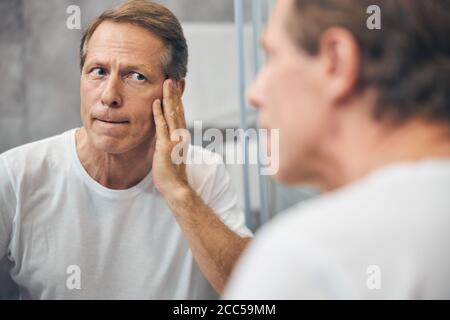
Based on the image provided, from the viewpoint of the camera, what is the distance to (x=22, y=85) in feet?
3.91

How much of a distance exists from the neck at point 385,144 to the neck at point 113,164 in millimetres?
576

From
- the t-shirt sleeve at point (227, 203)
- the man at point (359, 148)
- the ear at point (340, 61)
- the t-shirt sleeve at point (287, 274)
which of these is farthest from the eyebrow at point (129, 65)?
the t-shirt sleeve at point (287, 274)

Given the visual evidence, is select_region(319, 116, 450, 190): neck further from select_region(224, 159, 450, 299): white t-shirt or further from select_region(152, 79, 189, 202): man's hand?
select_region(152, 79, 189, 202): man's hand

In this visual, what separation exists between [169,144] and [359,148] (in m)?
0.59

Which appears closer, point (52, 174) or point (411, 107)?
point (411, 107)

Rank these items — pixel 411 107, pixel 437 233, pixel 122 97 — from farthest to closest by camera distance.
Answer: pixel 122 97, pixel 411 107, pixel 437 233

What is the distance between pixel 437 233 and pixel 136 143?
2.47 ft

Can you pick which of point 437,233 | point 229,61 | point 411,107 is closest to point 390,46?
point 411,107

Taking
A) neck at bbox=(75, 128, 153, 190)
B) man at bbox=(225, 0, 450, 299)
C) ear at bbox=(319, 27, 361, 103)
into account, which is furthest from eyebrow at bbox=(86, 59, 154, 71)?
ear at bbox=(319, 27, 361, 103)

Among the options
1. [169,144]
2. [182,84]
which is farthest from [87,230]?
[182,84]

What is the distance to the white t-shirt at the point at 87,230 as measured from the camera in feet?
3.90

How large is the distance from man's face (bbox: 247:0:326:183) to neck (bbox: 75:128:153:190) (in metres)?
0.48

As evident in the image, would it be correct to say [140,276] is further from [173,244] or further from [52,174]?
[52,174]

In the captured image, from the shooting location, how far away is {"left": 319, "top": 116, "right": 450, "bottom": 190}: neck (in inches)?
23.6
